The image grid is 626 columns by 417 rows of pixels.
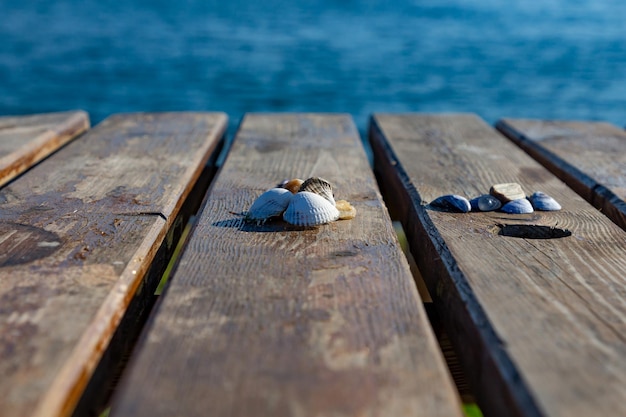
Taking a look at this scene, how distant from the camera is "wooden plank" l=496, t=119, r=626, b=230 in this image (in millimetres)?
2203

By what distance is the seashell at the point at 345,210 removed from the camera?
1.83 m

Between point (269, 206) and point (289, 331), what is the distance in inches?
25.3

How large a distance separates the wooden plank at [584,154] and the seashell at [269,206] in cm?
107

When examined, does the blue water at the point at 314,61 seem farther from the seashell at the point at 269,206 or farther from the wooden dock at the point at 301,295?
the seashell at the point at 269,206

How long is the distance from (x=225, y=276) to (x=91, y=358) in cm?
36

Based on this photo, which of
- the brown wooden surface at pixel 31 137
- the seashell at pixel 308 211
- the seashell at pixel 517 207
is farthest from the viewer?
the brown wooden surface at pixel 31 137

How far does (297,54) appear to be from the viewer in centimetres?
1451

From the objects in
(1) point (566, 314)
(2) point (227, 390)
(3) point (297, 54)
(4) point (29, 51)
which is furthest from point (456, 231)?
(4) point (29, 51)

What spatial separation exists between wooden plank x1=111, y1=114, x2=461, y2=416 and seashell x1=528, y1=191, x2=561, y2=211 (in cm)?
48

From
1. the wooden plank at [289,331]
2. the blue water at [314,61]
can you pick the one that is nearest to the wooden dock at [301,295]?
the wooden plank at [289,331]

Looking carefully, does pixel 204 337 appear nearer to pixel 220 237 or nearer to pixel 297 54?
pixel 220 237

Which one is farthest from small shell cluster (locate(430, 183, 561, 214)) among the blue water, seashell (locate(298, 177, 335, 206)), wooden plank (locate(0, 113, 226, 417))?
the blue water

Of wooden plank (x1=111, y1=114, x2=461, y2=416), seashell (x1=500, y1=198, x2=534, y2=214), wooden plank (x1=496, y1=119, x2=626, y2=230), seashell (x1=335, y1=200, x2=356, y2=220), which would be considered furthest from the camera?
wooden plank (x1=496, y1=119, x2=626, y2=230)

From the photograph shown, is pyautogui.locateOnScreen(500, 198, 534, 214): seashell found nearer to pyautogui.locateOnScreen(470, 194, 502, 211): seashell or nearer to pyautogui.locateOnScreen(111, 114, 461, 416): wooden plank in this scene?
pyautogui.locateOnScreen(470, 194, 502, 211): seashell
